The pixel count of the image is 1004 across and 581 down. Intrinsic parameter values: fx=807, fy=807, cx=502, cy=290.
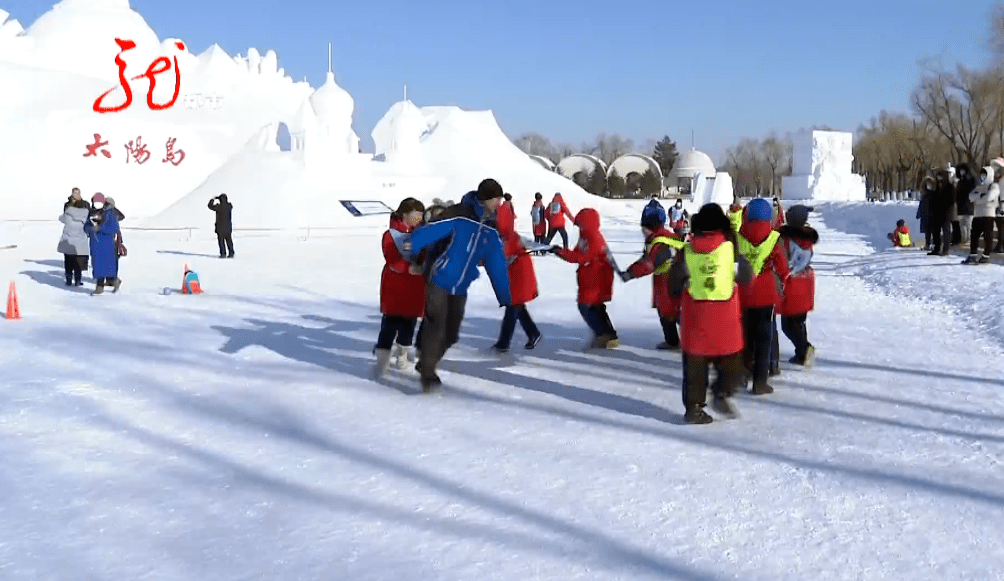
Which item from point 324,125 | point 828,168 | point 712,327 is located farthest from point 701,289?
point 828,168

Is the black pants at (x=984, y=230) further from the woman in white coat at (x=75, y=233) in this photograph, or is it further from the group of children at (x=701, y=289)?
the woman in white coat at (x=75, y=233)

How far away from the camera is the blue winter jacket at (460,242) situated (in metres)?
4.96

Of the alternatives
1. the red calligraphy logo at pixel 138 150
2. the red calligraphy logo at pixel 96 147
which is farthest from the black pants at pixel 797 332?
the red calligraphy logo at pixel 138 150

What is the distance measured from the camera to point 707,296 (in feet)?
14.3

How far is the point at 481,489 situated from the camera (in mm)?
3518

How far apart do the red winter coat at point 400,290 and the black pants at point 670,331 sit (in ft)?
Result: 6.80

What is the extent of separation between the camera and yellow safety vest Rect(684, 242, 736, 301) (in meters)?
4.32

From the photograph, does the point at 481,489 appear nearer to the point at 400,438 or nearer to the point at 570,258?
the point at 400,438

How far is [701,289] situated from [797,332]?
1.84 m

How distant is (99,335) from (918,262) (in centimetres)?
1106

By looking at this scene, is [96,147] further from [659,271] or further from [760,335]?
[760,335]

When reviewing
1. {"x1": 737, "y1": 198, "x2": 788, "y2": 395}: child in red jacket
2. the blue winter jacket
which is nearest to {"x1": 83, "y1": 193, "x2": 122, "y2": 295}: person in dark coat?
the blue winter jacket

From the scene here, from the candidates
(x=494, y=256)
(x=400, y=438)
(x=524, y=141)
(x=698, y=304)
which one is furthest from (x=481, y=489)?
(x=524, y=141)

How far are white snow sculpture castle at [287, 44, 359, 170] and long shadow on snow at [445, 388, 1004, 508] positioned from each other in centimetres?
2590
